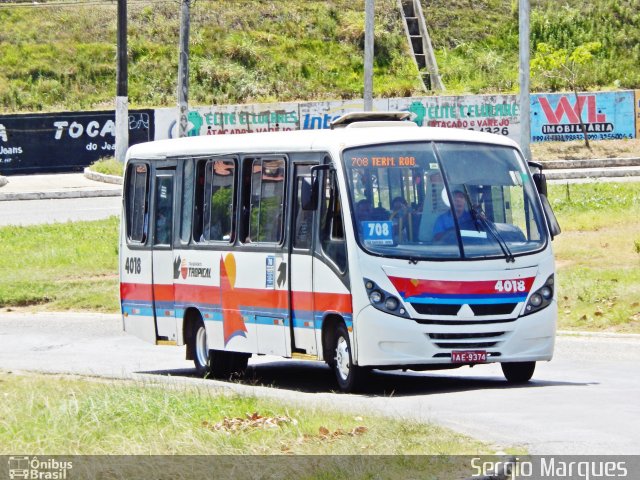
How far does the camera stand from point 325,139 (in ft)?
47.1

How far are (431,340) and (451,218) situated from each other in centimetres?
123

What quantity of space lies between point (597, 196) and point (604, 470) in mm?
24611

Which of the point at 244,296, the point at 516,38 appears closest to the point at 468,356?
the point at 244,296

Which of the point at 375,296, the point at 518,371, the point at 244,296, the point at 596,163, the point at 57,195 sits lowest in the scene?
the point at 57,195

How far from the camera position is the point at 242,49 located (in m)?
61.2

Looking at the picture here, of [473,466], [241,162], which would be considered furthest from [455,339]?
[473,466]

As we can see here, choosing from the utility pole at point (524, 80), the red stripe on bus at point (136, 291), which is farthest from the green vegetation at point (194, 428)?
the utility pole at point (524, 80)

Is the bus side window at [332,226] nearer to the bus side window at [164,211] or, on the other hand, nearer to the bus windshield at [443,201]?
the bus windshield at [443,201]

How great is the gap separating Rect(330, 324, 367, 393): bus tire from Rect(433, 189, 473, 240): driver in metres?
1.29

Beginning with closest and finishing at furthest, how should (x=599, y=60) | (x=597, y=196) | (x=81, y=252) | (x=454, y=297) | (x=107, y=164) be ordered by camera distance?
1. (x=454, y=297)
2. (x=81, y=252)
3. (x=597, y=196)
4. (x=107, y=164)
5. (x=599, y=60)

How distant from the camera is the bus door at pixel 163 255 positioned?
17172 mm

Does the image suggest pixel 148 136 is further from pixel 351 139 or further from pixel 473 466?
pixel 473 466

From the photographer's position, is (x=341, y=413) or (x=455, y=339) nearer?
(x=341, y=413)

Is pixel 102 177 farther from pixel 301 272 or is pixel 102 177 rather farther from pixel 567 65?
pixel 301 272
